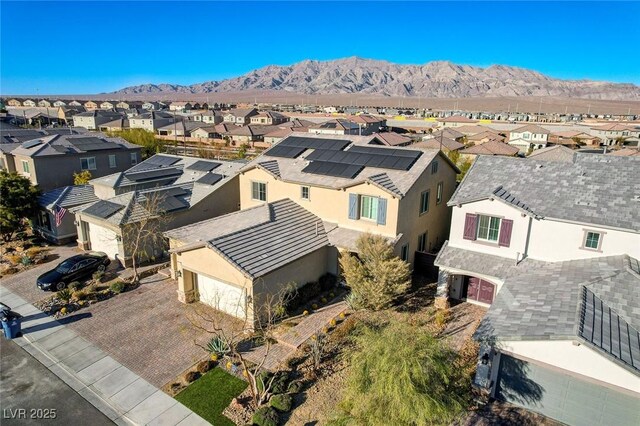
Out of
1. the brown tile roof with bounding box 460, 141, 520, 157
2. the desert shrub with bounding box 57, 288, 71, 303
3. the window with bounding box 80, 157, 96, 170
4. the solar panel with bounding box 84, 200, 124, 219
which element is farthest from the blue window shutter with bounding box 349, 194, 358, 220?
the brown tile roof with bounding box 460, 141, 520, 157

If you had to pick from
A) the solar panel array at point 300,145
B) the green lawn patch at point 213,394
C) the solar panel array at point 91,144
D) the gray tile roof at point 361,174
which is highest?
the solar panel array at point 300,145

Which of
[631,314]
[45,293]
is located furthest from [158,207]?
[631,314]

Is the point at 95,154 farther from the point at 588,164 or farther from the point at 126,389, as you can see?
the point at 588,164

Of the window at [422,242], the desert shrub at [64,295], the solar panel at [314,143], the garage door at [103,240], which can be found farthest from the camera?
the solar panel at [314,143]

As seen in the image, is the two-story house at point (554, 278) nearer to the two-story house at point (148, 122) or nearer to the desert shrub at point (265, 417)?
the desert shrub at point (265, 417)

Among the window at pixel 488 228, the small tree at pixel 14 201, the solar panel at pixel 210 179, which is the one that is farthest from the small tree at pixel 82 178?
the window at pixel 488 228

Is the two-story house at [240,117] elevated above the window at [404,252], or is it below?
above
